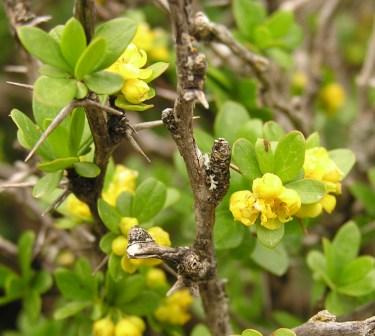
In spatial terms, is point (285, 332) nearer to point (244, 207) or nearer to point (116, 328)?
point (244, 207)

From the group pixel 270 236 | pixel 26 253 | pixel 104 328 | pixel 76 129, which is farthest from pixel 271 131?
pixel 26 253

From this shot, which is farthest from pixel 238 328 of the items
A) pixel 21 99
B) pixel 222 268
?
pixel 21 99

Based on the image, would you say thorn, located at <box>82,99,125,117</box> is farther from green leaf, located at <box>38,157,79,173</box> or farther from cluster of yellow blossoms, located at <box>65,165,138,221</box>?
cluster of yellow blossoms, located at <box>65,165,138,221</box>

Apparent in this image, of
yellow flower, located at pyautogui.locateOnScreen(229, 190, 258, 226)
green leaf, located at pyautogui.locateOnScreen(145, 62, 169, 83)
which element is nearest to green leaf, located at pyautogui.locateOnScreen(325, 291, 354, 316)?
yellow flower, located at pyautogui.locateOnScreen(229, 190, 258, 226)

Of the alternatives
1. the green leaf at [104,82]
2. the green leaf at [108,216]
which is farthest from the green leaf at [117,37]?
the green leaf at [108,216]

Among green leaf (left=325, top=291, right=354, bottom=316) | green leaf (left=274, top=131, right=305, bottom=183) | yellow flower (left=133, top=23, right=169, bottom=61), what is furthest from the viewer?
yellow flower (left=133, top=23, right=169, bottom=61)

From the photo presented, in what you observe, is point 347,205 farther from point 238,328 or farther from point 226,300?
point 226,300
